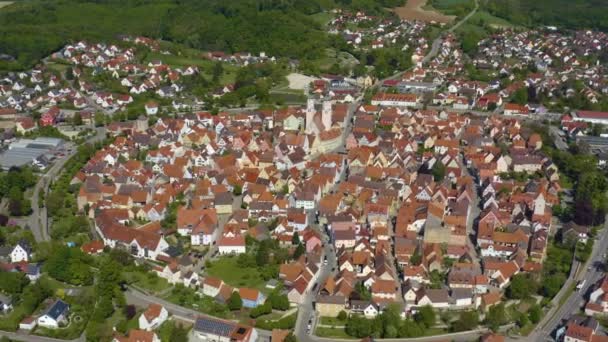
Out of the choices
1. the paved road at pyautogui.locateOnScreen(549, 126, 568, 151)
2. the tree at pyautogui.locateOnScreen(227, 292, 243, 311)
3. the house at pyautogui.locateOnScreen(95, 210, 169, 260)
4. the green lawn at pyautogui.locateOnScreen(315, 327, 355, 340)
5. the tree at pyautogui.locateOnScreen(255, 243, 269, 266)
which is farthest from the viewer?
the paved road at pyautogui.locateOnScreen(549, 126, 568, 151)

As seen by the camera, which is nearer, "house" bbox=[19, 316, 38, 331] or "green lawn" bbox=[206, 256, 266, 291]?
A: "house" bbox=[19, 316, 38, 331]

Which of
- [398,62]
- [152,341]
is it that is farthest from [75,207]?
[398,62]

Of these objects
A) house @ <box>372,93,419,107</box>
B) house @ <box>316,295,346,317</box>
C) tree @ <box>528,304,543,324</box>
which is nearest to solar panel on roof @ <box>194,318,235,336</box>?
house @ <box>316,295,346,317</box>

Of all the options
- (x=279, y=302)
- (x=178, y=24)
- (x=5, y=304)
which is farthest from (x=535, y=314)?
(x=178, y=24)

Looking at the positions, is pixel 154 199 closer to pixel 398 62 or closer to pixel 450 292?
pixel 450 292

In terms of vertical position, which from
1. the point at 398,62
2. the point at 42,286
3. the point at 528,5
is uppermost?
the point at 528,5

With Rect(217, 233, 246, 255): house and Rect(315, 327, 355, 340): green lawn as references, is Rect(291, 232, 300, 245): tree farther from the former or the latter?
Rect(315, 327, 355, 340): green lawn

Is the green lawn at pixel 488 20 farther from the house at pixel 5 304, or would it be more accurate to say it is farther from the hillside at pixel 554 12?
the house at pixel 5 304
